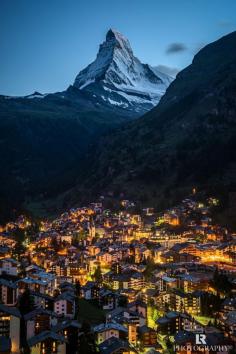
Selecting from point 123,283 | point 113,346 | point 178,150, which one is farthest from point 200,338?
point 178,150

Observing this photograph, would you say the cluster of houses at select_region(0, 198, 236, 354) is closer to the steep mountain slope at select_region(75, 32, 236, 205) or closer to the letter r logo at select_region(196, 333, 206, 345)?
the letter r logo at select_region(196, 333, 206, 345)

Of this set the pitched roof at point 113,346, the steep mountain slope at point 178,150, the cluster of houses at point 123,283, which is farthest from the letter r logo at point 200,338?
the steep mountain slope at point 178,150

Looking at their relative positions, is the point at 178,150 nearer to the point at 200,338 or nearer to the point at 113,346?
the point at 200,338

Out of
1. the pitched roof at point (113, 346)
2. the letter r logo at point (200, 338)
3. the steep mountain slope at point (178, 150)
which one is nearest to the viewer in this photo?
the pitched roof at point (113, 346)

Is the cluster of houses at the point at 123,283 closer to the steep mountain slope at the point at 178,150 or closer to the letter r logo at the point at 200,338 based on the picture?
the letter r logo at the point at 200,338

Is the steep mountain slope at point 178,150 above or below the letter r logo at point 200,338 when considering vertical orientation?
above

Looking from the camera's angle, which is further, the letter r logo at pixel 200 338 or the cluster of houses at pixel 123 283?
the cluster of houses at pixel 123 283

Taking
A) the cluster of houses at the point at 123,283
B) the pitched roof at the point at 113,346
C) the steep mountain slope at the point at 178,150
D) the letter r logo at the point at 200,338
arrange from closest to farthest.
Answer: the pitched roof at the point at 113,346 < the letter r logo at the point at 200,338 < the cluster of houses at the point at 123,283 < the steep mountain slope at the point at 178,150

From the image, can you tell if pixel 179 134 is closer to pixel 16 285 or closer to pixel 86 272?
pixel 86 272
